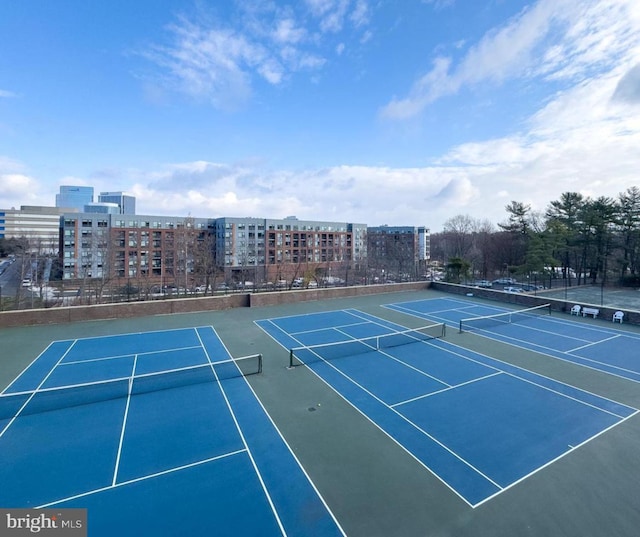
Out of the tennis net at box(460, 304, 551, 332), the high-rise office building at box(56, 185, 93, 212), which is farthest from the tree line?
the high-rise office building at box(56, 185, 93, 212)

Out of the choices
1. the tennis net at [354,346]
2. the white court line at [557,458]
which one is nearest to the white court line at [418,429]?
the white court line at [557,458]

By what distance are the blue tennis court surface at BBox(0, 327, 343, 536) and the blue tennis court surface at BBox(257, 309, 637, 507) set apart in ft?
7.89

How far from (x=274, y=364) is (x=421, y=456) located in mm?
5716

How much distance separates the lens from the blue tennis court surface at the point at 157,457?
476 cm

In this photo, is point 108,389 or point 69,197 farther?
point 69,197

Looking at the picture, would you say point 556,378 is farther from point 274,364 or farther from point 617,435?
point 274,364

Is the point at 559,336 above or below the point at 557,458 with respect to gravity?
above

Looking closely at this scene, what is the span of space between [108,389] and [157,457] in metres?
3.77

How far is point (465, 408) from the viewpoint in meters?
7.99

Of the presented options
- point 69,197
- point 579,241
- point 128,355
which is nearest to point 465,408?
point 128,355

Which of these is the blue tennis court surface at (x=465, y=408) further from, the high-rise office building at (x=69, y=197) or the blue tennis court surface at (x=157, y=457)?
the high-rise office building at (x=69, y=197)

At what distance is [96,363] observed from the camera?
1088cm

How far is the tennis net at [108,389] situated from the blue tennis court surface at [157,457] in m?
0.03

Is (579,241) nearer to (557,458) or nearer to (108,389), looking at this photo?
(557,458)
